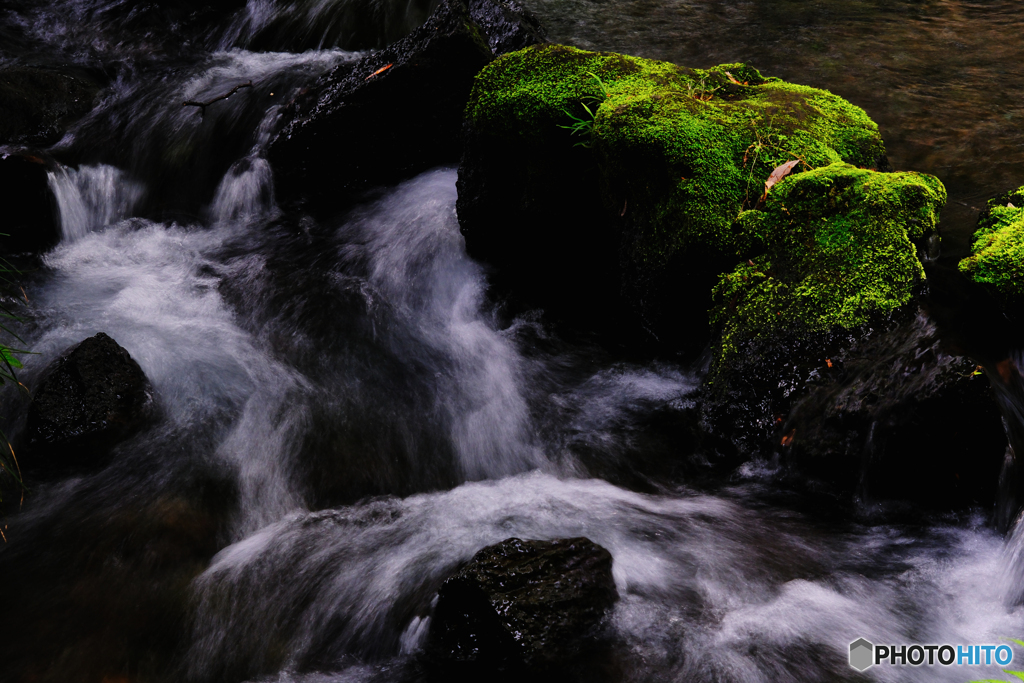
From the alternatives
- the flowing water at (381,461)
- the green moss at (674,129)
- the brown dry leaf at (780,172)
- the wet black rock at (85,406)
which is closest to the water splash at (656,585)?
the flowing water at (381,461)

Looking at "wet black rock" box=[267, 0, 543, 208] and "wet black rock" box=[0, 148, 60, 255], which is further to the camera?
"wet black rock" box=[0, 148, 60, 255]

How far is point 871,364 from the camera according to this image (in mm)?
3482

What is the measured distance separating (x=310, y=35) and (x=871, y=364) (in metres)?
8.12

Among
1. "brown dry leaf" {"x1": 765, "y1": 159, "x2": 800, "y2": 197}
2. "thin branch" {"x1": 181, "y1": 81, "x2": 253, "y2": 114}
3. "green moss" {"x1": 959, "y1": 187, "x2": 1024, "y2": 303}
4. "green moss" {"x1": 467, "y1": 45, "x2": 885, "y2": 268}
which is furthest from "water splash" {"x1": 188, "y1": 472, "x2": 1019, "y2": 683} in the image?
→ "thin branch" {"x1": 181, "y1": 81, "x2": 253, "y2": 114}

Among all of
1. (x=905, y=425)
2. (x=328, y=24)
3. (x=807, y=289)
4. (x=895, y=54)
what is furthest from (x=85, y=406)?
(x=895, y=54)

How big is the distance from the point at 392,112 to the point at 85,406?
367cm

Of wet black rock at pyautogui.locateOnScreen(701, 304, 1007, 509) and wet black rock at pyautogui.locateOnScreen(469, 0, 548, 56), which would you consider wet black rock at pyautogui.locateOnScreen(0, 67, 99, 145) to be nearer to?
wet black rock at pyautogui.locateOnScreen(469, 0, 548, 56)

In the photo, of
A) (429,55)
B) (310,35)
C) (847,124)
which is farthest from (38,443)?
(310,35)

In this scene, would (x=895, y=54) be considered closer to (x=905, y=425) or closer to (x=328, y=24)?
(x=905, y=425)

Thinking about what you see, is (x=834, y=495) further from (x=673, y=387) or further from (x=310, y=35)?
(x=310, y=35)

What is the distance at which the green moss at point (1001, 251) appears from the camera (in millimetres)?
3576

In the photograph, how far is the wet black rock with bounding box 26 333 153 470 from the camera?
4.42 meters

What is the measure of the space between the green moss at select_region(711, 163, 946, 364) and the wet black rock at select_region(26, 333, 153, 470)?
375cm

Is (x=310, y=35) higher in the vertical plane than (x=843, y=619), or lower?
higher
